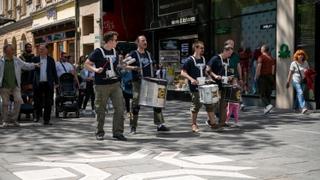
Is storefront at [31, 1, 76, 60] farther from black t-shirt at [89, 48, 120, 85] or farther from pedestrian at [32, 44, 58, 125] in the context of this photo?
black t-shirt at [89, 48, 120, 85]

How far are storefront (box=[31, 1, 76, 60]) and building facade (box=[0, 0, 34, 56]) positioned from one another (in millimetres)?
2553

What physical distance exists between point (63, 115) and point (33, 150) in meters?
5.98

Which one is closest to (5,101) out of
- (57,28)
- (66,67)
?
(66,67)

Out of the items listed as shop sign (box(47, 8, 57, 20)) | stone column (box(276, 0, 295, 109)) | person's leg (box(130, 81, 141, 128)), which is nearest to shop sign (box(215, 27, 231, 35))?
stone column (box(276, 0, 295, 109))

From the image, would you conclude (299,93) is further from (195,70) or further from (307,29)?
(195,70)

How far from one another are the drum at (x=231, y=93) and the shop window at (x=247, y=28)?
17.3ft

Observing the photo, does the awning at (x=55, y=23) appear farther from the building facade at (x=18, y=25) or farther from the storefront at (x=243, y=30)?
the storefront at (x=243, y=30)

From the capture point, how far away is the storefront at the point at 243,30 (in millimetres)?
15453

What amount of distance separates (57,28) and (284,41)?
18652 millimetres

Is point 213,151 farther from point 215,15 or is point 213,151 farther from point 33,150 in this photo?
point 215,15

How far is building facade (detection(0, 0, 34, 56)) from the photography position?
127 feet

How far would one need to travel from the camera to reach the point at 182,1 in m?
21.0

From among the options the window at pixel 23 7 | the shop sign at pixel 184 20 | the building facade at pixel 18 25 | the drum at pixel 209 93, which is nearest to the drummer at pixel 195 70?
the drum at pixel 209 93

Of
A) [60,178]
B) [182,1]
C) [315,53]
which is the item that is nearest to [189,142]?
[60,178]
